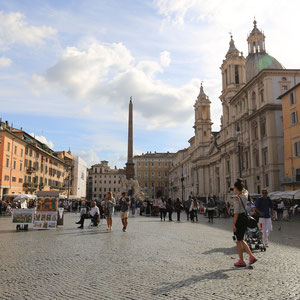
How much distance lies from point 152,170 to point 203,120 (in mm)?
46241

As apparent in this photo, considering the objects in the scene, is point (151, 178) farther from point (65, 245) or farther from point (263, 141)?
point (65, 245)

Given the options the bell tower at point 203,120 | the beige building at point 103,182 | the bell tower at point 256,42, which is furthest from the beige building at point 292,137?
the beige building at point 103,182

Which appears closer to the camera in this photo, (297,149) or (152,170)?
(297,149)

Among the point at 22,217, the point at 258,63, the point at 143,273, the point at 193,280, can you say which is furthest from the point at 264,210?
the point at 258,63

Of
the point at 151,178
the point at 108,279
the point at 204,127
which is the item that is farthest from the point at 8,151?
the point at 151,178

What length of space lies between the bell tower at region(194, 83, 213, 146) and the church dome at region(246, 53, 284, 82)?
59.3ft

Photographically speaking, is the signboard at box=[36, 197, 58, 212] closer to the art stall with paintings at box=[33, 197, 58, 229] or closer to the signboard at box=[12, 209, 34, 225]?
the art stall with paintings at box=[33, 197, 58, 229]

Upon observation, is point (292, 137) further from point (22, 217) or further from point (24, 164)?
point (24, 164)

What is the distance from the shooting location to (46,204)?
50.1 feet

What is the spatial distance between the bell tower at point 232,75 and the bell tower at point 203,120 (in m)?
17.8

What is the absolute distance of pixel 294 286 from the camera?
510 centimetres

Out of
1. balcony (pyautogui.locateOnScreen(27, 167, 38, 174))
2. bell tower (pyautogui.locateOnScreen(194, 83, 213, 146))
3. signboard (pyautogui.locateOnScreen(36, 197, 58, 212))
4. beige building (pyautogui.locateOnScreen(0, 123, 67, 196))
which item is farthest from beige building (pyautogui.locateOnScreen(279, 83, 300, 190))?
bell tower (pyautogui.locateOnScreen(194, 83, 213, 146))

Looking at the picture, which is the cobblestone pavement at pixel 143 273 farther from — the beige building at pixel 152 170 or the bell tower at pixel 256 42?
the beige building at pixel 152 170

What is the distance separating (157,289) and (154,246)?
4.48m
